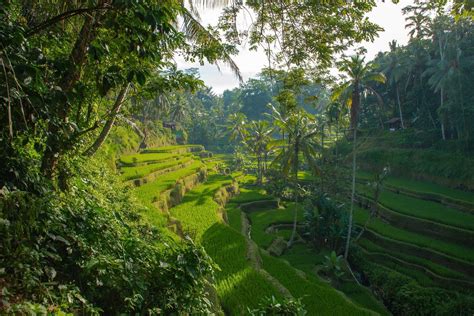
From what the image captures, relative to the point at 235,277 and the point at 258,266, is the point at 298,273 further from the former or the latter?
the point at 235,277

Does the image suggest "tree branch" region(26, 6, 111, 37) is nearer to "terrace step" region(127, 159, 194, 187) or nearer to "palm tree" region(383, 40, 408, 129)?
"terrace step" region(127, 159, 194, 187)

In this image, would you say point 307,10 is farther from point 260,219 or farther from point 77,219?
point 260,219

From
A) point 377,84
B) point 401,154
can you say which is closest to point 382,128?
point 377,84

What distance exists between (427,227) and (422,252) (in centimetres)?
285

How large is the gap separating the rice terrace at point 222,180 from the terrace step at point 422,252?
70 mm

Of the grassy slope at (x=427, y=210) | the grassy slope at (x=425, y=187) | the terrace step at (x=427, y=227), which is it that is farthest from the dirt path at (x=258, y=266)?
the grassy slope at (x=425, y=187)

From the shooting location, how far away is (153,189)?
1783 centimetres

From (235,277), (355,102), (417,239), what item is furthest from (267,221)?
(235,277)

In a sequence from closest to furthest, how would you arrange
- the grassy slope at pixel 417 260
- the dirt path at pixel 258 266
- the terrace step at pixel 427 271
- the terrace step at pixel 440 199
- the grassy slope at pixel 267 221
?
1. the dirt path at pixel 258 266
2. the terrace step at pixel 427 271
3. the grassy slope at pixel 417 260
4. the grassy slope at pixel 267 221
5. the terrace step at pixel 440 199

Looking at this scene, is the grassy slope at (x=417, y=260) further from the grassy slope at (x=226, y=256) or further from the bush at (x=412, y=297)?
the grassy slope at (x=226, y=256)

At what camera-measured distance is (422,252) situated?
17453 mm

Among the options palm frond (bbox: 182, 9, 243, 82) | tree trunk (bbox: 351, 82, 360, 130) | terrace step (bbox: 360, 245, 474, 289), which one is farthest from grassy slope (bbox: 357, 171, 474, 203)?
palm frond (bbox: 182, 9, 243, 82)

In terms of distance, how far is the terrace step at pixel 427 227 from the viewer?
1794cm

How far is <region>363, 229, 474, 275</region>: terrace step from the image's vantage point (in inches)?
619
